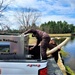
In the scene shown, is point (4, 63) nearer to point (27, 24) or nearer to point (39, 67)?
point (39, 67)

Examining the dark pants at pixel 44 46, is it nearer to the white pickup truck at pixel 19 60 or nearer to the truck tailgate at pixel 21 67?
the white pickup truck at pixel 19 60

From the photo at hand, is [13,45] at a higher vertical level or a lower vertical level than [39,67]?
higher

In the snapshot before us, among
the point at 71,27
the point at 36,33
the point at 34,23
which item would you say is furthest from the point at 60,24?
the point at 36,33

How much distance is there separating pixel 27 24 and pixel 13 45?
219ft

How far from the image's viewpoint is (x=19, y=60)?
16.9 feet

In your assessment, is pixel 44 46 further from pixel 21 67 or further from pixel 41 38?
pixel 21 67

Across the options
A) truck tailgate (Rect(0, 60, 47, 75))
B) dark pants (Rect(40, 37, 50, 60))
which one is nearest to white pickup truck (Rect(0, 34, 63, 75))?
truck tailgate (Rect(0, 60, 47, 75))

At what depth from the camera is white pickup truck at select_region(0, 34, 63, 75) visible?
16.2 ft

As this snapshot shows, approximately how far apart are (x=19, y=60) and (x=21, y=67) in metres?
0.23

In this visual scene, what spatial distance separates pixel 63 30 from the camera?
377ft

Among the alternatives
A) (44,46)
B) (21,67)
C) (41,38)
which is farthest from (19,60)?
(41,38)

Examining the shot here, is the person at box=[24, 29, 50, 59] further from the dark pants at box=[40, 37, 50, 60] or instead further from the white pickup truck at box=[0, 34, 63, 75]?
the white pickup truck at box=[0, 34, 63, 75]

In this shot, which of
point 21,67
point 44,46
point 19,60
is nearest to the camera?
point 21,67

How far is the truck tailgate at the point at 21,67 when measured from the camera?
493 centimetres
